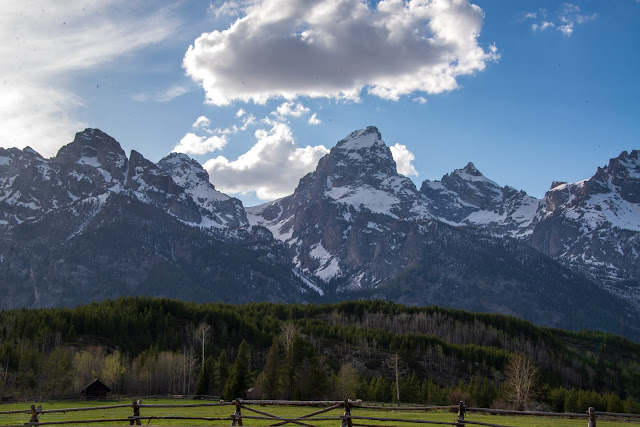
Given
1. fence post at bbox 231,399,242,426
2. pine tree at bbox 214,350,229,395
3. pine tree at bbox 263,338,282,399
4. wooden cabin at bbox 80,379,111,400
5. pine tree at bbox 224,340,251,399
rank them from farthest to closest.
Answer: pine tree at bbox 214,350,229,395, pine tree at bbox 263,338,282,399, wooden cabin at bbox 80,379,111,400, pine tree at bbox 224,340,251,399, fence post at bbox 231,399,242,426

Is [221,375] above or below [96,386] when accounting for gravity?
above

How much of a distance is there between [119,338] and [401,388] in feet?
314

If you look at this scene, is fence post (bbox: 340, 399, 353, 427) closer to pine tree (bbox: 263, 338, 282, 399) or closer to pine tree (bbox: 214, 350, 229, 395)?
pine tree (bbox: 263, 338, 282, 399)

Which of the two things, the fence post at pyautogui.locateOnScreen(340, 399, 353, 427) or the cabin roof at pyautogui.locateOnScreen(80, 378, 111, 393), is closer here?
the fence post at pyautogui.locateOnScreen(340, 399, 353, 427)

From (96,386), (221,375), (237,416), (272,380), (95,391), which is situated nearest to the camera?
(237,416)

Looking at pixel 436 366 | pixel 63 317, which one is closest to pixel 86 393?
pixel 63 317

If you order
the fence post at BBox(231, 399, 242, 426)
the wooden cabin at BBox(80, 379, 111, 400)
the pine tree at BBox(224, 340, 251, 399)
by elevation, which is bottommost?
the wooden cabin at BBox(80, 379, 111, 400)

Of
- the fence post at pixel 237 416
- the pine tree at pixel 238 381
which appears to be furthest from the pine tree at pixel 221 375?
the fence post at pixel 237 416

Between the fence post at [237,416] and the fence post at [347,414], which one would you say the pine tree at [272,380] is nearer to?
the fence post at [237,416]

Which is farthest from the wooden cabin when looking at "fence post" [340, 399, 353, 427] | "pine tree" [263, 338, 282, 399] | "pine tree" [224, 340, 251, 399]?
"fence post" [340, 399, 353, 427]

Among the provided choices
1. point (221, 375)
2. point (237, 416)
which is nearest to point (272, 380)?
point (221, 375)

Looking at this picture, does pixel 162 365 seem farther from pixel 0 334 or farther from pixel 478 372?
pixel 478 372

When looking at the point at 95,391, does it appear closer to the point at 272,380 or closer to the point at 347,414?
the point at 272,380

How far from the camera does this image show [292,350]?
115 meters
